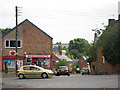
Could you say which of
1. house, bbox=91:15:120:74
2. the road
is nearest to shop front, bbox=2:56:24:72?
house, bbox=91:15:120:74

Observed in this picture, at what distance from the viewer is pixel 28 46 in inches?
2100

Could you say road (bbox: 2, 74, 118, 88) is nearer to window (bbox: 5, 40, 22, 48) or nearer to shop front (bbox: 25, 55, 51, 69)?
shop front (bbox: 25, 55, 51, 69)

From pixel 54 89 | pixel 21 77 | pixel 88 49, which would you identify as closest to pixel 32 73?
pixel 21 77

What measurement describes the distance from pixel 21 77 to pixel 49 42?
75.3ft

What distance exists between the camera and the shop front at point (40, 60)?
5333 centimetres

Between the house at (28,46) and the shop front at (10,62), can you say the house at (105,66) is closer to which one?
the house at (28,46)

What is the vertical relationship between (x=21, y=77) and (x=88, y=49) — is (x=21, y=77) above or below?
below

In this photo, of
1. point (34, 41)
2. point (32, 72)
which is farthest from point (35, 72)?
point (34, 41)

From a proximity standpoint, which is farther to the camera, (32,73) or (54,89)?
(32,73)

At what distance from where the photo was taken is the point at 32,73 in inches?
1230

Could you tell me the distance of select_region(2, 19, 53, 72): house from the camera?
53.0 m

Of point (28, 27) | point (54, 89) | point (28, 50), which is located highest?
point (28, 27)

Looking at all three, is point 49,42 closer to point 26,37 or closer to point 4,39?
point 26,37

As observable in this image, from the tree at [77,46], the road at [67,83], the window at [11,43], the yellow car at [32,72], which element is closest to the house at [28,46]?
the window at [11,43]
